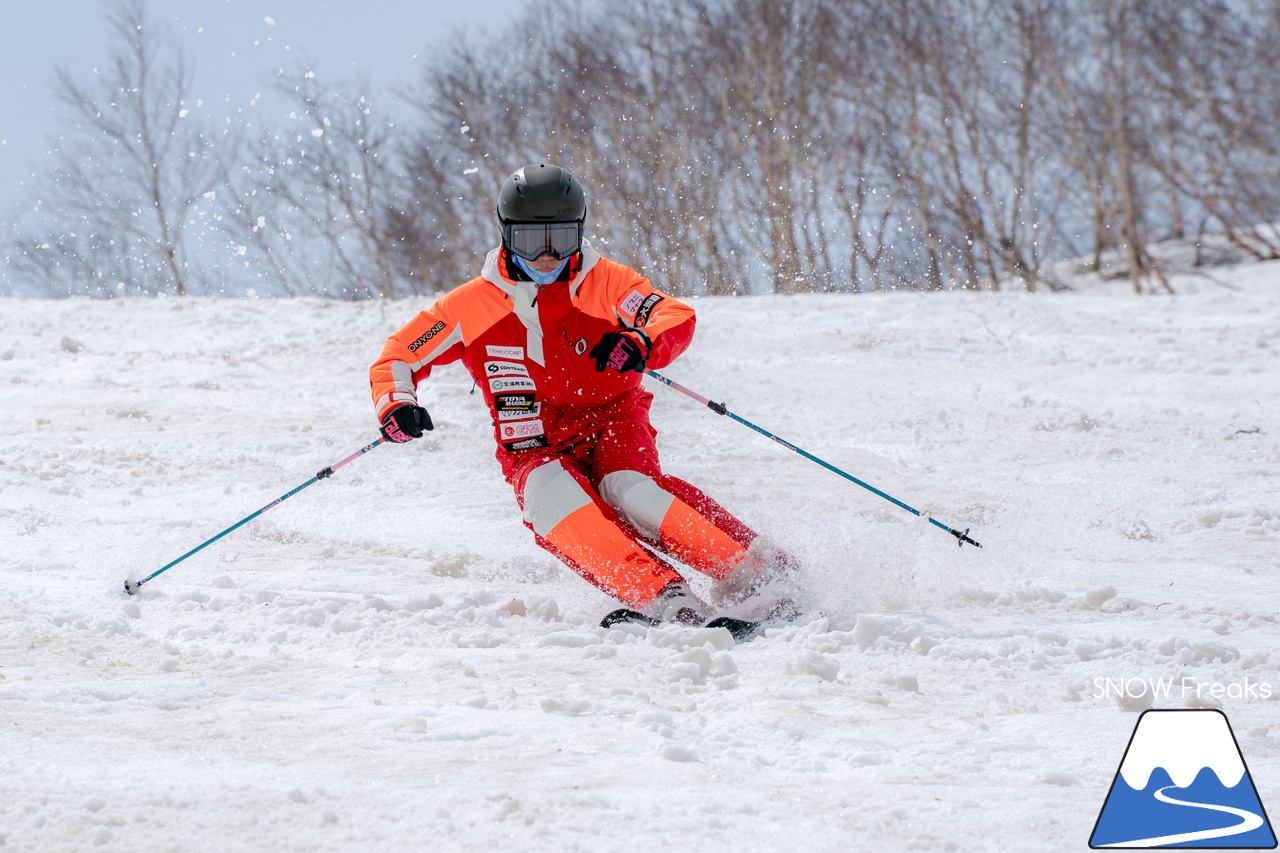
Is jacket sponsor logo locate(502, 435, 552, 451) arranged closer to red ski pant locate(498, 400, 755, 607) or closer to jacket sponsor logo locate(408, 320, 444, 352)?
red ski pant locate(498, 400, 755, 607)

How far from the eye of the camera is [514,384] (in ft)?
13.1

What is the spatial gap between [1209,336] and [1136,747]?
25.0 feet

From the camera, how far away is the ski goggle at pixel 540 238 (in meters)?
3.78

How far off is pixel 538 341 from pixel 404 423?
0.60 metres

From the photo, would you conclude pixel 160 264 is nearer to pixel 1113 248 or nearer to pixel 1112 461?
pixel 1113 248

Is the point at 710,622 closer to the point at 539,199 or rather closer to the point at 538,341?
the point at 538,341

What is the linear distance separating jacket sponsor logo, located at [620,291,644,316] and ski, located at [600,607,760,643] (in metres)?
1.19

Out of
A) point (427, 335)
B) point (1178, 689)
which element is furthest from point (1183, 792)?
point (427, 335)

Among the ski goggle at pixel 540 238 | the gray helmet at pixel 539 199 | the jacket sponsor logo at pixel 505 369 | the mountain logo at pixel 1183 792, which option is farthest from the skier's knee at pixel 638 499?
the mountain logo at pixel 1183 792

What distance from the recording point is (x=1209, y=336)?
878 cm

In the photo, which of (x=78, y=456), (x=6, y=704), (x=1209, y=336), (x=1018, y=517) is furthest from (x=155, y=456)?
(x=1209, y=336)

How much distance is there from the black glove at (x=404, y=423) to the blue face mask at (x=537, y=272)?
641 millimetres

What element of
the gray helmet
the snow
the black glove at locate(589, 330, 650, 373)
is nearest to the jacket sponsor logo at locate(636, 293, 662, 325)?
the black glove at locate(589, 330, 650, 373)

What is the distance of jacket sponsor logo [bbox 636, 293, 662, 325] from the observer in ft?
12.9
